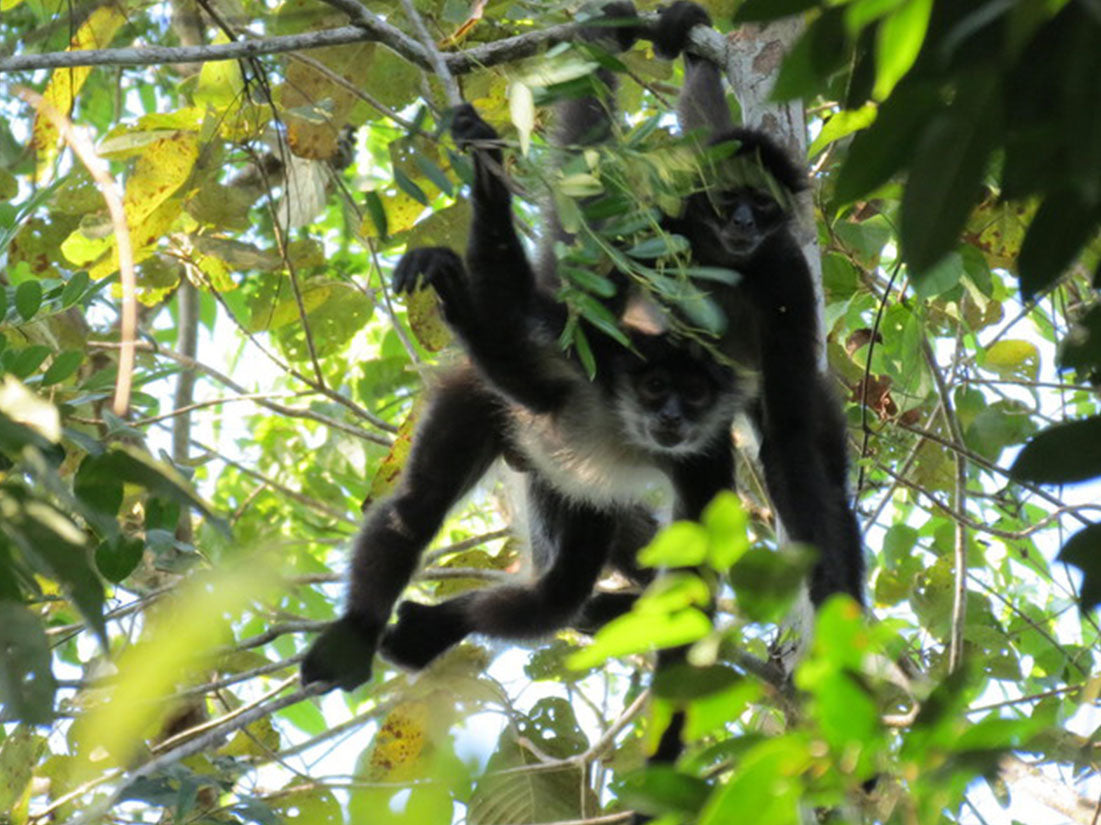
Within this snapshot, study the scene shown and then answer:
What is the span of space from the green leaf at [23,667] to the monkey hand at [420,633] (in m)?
3.01

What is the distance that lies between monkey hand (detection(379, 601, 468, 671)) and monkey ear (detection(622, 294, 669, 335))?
3.53 feet

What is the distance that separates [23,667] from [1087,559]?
1.04 metres

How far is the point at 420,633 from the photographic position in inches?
179

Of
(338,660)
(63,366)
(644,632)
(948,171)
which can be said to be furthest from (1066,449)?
(338,660)

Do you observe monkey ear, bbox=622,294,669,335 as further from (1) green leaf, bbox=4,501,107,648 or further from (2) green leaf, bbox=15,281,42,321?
(1) green leaf, bbox=4,501,107,648

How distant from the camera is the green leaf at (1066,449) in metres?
1.29

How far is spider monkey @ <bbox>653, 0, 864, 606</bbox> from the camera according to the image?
162 inches

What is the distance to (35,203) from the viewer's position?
8.84 ft

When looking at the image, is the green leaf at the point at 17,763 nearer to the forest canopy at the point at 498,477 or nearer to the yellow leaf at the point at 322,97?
the forest canopy at the point at 498,477

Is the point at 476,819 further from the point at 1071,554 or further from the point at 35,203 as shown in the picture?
the point at 1071,554

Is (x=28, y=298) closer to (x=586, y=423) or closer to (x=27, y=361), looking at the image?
(x=27, y=361)

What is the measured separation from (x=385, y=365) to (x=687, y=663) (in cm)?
473

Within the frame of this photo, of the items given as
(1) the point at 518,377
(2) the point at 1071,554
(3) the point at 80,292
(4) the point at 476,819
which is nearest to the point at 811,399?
(1) the point at 518,377

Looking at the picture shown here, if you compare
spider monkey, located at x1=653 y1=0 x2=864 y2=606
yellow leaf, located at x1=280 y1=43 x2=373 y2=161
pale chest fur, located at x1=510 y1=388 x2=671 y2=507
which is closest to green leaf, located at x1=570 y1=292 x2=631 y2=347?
spider monkey, located at x1=653 y1=0 x2=864 y2=606
